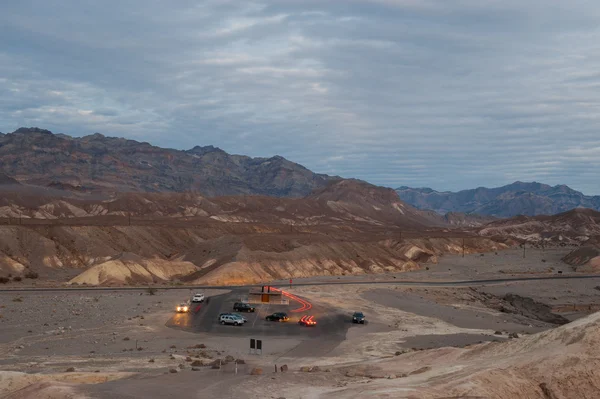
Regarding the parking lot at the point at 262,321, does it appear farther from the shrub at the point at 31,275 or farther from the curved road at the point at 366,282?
the shrub at the point at 31,275

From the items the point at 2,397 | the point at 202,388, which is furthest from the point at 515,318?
the point at 2,397

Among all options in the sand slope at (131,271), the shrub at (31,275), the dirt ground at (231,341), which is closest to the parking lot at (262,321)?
the dirt ground at (231,341)

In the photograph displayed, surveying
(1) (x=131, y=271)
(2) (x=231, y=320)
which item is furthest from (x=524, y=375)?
(1) (x=131, y=271)

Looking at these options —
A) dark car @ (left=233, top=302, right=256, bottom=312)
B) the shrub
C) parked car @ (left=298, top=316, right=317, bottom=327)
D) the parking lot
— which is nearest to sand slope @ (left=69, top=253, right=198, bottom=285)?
the shrub

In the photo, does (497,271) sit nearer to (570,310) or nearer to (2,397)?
(570,310)

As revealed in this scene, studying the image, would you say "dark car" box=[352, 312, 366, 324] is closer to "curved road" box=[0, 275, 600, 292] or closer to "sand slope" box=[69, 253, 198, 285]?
"curved road" box=[0, 275, 600, 292]

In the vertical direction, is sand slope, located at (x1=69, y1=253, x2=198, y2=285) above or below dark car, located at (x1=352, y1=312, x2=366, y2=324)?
above

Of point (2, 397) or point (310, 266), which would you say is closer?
point (2, 397)

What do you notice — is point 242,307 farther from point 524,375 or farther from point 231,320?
point 524,375
